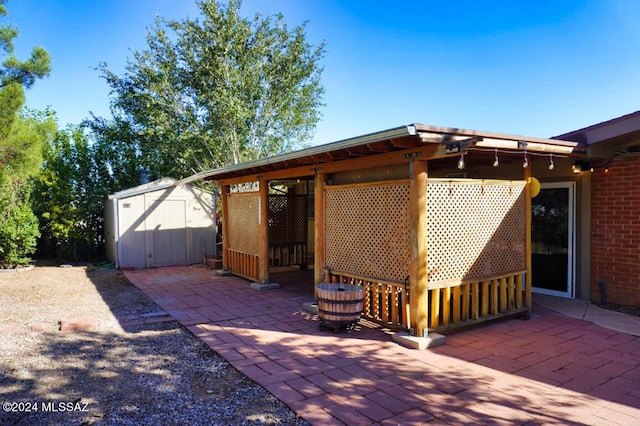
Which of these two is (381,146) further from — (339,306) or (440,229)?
(339,306)

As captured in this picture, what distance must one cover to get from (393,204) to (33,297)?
6642 mm

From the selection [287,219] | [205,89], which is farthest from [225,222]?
[205,89]

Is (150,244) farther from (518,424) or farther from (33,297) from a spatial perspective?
(518,424)

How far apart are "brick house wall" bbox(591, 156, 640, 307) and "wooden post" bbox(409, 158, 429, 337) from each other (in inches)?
134

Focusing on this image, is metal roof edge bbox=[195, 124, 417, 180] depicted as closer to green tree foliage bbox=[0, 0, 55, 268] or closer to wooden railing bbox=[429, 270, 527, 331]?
wooden railing bbox=[429, 270, 527, 331]

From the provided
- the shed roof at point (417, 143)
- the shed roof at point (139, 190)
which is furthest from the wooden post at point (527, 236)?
the shed roof at point (139, 190)

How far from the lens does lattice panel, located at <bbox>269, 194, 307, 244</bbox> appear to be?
9.60m

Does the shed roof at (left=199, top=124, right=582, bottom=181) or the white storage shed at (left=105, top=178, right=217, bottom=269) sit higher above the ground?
the shed roof at (left=199, top=124, right=582, bottom=181)

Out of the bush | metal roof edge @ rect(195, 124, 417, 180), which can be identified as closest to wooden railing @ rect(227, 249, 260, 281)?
metal roof edge @ rect(195, 124, 417, 180)

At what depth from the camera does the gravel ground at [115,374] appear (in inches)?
111

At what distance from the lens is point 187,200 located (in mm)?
11234

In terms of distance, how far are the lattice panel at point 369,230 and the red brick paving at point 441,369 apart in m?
0.82

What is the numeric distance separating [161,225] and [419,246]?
8571 millimetres

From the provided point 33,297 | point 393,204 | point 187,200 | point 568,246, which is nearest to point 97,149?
point 187,200
